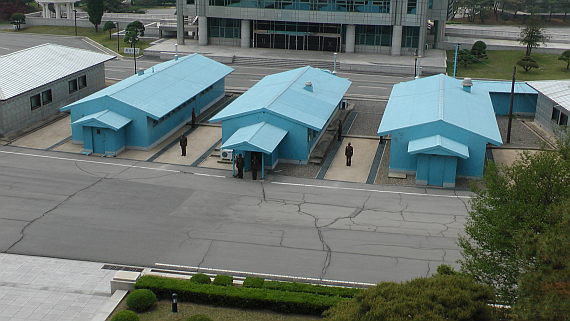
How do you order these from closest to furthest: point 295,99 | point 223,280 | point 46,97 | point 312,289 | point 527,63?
point 312,289 < point 223,280 < point 295,99 < point 46,97 < point 527,63

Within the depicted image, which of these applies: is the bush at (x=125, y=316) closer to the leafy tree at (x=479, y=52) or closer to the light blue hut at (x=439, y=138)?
the light blue hut at (x=439, y=138)

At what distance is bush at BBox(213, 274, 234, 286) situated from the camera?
67.8 feet

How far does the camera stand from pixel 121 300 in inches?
804

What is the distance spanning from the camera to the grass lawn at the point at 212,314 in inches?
758

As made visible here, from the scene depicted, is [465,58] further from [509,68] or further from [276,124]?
[276,124]

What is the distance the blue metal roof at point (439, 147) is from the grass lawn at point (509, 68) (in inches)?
1228

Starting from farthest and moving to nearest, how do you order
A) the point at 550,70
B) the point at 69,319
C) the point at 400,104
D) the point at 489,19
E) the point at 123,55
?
the point at 489,19, the point at 123,55, the point at 550,70, the point at 400,104, the point at 69,319

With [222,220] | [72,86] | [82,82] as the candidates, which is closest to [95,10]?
[82,82]

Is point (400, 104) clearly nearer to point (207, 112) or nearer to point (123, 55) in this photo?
point (207, 112)

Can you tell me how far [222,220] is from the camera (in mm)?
27734

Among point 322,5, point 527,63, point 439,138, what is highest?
point 322,5

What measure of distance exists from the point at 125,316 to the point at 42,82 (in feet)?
92.4

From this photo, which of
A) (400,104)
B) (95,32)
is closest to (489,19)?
(95,32)

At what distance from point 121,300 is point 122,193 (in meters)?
11.0
